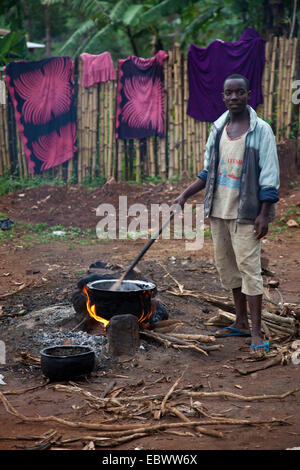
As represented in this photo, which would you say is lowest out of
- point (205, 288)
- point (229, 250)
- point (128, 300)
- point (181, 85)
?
point (205, 288)

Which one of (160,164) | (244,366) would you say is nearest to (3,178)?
(160,164)

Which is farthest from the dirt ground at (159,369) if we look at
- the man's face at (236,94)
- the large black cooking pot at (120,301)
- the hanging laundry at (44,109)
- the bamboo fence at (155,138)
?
the hanging laundry at (44,109)

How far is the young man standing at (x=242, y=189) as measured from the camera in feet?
13.5

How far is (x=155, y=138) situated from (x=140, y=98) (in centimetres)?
84

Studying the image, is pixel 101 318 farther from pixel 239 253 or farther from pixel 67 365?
pixel 239 253

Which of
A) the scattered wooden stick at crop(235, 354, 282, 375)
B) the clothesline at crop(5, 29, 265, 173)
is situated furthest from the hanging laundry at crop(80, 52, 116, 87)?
the scattered wooden stick at crop(235, 354, 282, 375)

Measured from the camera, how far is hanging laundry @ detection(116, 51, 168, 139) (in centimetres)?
1102

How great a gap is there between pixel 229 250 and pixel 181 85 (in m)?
7.06

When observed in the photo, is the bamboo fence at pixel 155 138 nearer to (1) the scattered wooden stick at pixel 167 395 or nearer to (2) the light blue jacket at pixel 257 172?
(2) the light blue jacket at pixel 257 172

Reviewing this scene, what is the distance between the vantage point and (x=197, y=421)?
119 inches

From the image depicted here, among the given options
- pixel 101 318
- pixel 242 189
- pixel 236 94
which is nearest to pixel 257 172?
pixel 242 189

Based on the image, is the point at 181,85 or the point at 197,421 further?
the point at 181,85

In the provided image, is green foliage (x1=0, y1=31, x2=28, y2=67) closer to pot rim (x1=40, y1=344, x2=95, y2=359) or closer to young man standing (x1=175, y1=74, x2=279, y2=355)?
Answer: young man standing (x1=175, y1=74, x2=279, y2=355)
